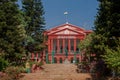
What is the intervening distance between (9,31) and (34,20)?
14148 millimetres

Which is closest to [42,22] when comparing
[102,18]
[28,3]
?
[28,3]

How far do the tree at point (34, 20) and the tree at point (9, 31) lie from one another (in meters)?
12.3

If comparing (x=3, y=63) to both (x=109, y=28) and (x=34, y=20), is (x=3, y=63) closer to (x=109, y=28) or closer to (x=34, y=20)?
(x=109, y=28)

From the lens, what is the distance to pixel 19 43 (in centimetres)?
3056

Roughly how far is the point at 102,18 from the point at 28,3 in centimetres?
1871

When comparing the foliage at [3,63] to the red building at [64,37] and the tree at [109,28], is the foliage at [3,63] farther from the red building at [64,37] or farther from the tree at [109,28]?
the red building at [64,37]

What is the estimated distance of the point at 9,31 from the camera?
29.6 m

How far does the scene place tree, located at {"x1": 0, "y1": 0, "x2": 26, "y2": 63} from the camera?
29188mm

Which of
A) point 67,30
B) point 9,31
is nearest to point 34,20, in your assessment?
point 9,31

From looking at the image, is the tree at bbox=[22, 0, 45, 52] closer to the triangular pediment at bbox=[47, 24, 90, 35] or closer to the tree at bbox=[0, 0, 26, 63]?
the tree at bbox=[0, 0, 26, 63]

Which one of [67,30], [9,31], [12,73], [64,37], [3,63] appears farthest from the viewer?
[64,37]

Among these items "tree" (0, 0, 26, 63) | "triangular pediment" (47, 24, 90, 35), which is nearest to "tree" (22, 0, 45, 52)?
"tree" (0, 0, 26, 63)

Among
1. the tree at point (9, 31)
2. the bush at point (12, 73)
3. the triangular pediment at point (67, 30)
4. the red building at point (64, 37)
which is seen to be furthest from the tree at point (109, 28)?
the triangular pediment at point (67, 30)

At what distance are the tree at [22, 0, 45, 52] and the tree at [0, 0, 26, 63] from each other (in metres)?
12.3
